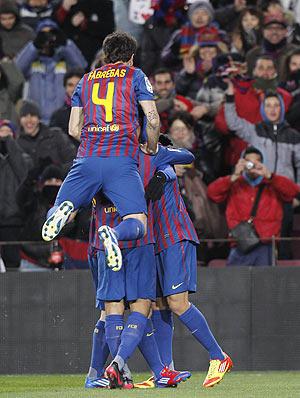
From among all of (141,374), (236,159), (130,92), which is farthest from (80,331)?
(130,92)

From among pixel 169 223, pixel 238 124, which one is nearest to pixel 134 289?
pixel 169 223

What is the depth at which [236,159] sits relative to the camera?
14.9 metres

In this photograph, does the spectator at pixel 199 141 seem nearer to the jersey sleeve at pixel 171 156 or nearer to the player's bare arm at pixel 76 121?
the jersey sleeve at pixel 171 156

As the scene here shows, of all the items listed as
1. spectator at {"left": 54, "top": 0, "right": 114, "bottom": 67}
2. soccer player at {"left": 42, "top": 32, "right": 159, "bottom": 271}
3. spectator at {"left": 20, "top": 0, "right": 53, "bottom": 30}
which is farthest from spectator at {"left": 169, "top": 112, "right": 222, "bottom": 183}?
soccer player at {"left": 42, "top": 32, "right": 159, "bottom": 271}

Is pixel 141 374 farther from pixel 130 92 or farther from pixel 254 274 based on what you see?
pixel 130 92

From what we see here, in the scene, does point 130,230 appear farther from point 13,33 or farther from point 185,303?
point 13,33

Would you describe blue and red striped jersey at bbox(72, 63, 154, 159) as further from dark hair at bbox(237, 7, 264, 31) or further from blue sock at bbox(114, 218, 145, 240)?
dark hair at bbox(237, 7, 264, 31)

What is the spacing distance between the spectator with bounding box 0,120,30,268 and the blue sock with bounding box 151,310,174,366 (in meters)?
4.23

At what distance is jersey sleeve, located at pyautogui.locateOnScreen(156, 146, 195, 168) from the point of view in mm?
9820

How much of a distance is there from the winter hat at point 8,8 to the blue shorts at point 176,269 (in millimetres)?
7939

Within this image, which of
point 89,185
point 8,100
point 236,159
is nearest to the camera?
point 89,185

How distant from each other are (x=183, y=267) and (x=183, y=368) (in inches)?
131

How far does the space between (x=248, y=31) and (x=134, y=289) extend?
300 inches

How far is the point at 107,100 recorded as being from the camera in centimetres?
942
